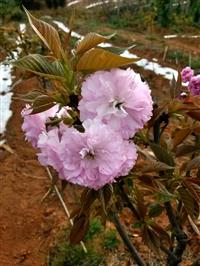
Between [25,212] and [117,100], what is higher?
[117,100]

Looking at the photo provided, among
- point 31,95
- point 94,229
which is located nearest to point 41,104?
point 31,95

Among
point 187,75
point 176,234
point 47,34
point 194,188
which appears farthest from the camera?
point 176,234

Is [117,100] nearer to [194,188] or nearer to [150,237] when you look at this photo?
[194,188]

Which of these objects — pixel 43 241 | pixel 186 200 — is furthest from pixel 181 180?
pixel 43 241

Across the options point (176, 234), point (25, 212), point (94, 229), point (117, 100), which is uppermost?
point (117, 100)

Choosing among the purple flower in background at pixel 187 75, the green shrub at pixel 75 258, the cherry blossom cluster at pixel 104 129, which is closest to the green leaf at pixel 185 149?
the purple flower in background at pixel 187 75

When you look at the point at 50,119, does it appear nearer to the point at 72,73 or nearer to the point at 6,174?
the point at 72,73
